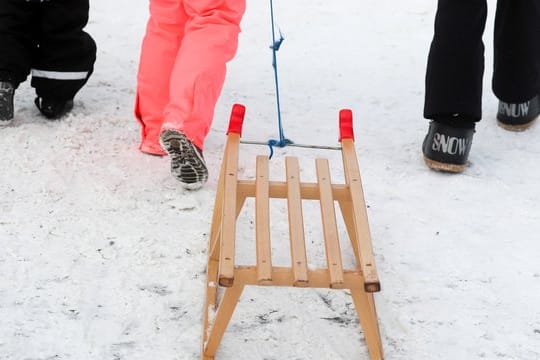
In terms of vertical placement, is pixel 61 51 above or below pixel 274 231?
above

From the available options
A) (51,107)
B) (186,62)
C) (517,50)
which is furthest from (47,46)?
(517,50)

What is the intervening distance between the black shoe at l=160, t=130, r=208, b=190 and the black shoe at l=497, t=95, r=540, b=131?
1.30 m

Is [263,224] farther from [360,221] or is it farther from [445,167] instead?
[445,167]

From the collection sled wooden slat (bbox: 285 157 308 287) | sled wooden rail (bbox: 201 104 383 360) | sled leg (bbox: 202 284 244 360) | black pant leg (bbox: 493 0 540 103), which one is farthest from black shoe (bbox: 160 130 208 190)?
black pant leg (bbox: 493 0 540 103)

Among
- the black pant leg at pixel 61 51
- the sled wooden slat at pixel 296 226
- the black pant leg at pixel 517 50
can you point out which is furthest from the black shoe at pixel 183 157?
the black pant leg at pixel 517 50

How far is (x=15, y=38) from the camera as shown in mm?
3102

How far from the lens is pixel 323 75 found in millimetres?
3861

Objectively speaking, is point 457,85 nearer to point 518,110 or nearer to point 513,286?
point 518,110

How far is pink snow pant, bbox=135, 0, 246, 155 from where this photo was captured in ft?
9.09

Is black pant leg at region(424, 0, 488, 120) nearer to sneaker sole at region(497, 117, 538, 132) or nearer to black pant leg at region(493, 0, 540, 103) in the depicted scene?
black pant leg at region(493, 0, 540, 103)

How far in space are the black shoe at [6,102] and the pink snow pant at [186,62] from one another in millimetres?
465

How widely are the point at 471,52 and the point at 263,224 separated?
122 centimetres

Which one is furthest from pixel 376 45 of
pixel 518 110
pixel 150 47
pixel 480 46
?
pixel 150 47

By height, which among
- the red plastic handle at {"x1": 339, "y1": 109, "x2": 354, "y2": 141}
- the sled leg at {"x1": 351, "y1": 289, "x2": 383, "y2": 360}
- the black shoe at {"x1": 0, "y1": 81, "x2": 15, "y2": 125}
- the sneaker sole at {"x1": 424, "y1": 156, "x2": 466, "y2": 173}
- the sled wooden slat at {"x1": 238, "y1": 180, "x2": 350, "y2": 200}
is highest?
the red plastic handle at {"x1": 339, "y1": 109, "x2": 354, "y2": 141}
